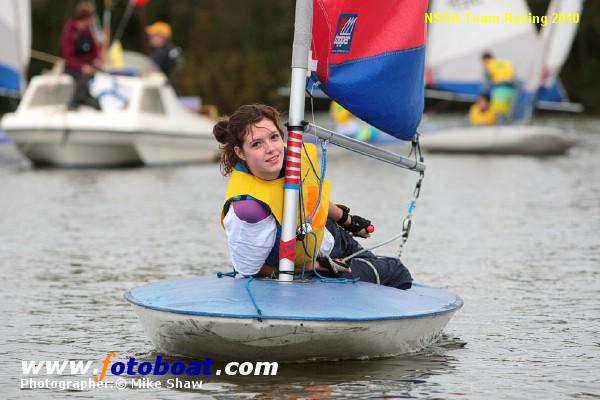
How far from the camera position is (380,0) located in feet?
25.0

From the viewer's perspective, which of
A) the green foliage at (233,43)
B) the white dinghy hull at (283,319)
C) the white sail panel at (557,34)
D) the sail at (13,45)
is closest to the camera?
the white dinghy hull at (283,319)

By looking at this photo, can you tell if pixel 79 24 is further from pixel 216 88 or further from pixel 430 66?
pixel 216 88

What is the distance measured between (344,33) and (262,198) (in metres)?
0.99

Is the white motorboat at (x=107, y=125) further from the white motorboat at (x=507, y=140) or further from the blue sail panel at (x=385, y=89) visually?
the blue sail panel at (x=385, y=89)

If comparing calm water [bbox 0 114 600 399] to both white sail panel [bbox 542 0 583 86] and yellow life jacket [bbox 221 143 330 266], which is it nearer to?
yellow life jacket [bbox 221 143 330 266]

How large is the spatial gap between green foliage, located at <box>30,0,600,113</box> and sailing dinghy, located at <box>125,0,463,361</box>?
101ft

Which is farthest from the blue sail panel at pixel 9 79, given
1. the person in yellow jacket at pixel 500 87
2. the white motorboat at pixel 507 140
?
the person in yellow jacket at pixel 500 87

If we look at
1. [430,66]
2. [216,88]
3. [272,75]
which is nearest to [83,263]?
[430,66]

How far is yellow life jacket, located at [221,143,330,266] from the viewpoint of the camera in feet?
22.9

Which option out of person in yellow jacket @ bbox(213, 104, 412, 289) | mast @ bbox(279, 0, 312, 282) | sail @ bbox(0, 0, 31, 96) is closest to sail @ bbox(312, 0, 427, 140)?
mast @ bbox(279, 0, 312, 282)

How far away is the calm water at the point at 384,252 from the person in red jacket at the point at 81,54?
44.4 inches

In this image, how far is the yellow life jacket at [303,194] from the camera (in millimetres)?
6965

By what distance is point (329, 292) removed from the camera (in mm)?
6805

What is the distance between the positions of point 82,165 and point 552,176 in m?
Answer: 6.44
